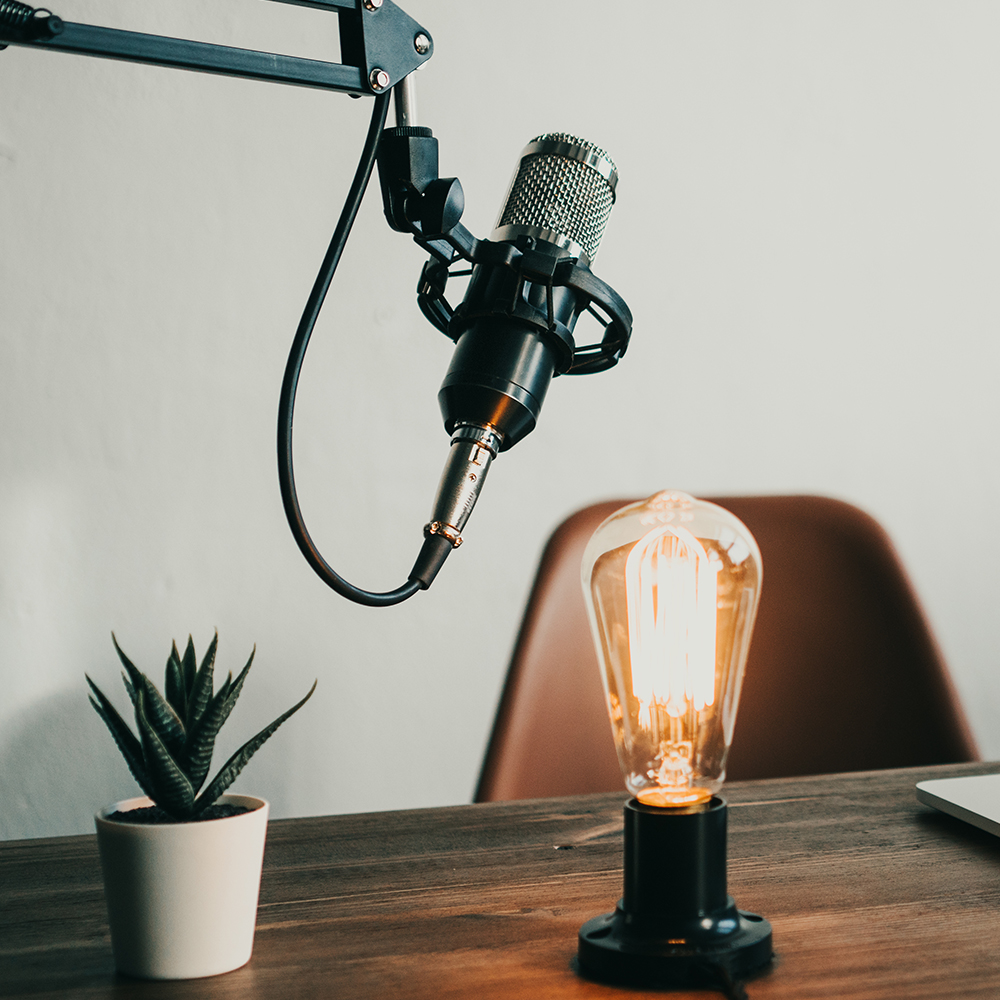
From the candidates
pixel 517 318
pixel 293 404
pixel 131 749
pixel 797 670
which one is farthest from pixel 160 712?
pixel 797 670

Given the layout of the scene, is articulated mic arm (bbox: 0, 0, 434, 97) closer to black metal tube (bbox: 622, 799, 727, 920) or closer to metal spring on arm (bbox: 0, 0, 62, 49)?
metal spring on arm (bbox: 0, 0, 62, 49)

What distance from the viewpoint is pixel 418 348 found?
1.29 m

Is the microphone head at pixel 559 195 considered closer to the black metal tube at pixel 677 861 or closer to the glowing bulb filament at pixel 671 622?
the glowing bulb filament at pixel 671 622

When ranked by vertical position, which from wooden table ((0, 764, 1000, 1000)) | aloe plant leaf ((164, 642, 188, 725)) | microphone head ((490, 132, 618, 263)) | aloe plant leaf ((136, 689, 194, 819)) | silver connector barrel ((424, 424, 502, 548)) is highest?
microphone head ((490, 132, 618, 263))

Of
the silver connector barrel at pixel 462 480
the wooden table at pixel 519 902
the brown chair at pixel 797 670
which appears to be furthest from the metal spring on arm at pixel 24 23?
the brown chair at pixel 797 670

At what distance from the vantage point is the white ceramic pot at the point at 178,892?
0.47 meters

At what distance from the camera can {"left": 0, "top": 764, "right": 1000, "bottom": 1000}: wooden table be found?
0.48 metres

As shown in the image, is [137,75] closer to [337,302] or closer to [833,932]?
[337,302]

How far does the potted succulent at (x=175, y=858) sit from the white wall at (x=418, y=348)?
2.47ft

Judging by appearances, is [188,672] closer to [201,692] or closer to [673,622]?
[201,692]

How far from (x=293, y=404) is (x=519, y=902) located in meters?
0.32

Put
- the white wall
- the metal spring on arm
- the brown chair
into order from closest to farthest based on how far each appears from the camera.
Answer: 1. the metal spring on arm
2. the brown chair
3. the white wall

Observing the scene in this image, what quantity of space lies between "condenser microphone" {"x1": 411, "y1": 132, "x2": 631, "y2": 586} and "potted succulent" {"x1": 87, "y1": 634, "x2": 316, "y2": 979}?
14cm

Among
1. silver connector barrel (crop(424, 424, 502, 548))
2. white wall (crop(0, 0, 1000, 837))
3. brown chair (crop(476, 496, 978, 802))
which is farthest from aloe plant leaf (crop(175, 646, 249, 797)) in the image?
white wall (crop(0, 0, 1000, 837))
